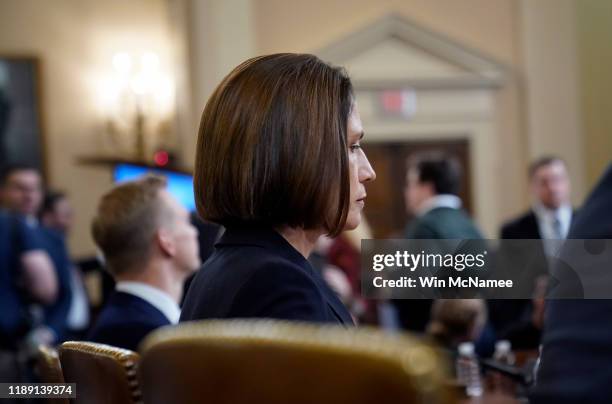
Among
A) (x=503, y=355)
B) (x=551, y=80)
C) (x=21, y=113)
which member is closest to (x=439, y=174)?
(x=503, y=355)

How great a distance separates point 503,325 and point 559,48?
592 cm

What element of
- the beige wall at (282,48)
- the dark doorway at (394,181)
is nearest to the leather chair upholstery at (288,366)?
the beige wall at (282,48)

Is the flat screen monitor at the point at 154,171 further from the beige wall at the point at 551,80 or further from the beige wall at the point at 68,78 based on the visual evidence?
the beige wall at the point at 551,80

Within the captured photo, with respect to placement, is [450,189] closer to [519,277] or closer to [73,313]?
[73,313]

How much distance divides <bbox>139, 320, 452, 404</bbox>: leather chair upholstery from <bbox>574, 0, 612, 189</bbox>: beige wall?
7.98 metres

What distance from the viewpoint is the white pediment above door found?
8305 millimetres

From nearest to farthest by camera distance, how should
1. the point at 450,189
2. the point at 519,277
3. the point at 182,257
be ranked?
the point at 519,277
the point at 182,257
the point at 450,189

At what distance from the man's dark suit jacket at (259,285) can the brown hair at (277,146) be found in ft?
0.17

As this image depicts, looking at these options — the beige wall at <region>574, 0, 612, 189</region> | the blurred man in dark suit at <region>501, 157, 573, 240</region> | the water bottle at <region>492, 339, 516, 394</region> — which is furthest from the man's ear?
the beige wall at <region>574, 0, 612, 189</region>

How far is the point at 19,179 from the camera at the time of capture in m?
5.14

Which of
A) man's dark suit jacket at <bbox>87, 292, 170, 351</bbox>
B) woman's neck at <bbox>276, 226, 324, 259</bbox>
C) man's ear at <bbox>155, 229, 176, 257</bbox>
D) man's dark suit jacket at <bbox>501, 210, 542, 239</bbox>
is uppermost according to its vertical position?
woman's neck at <bbox>276, 226, 324, 259</bbox>

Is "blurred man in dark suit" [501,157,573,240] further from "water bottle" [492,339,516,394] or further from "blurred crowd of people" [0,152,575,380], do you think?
"water bottle" [492,339,516,394]

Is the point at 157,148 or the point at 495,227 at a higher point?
the point at 157,148

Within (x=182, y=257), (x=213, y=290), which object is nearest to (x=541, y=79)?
(x=182, y=257)
